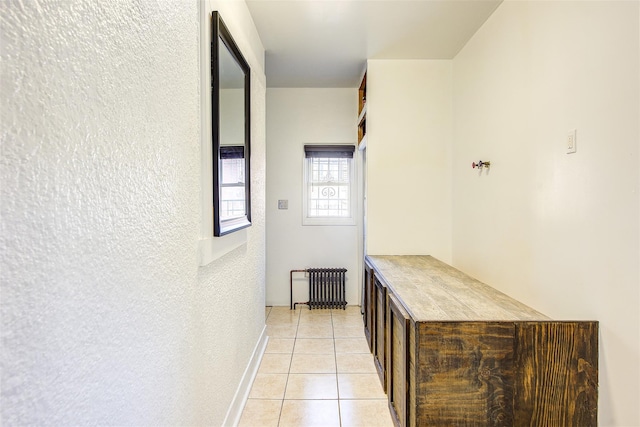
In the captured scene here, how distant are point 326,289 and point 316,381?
158 cm

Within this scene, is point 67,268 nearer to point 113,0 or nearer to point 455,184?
point 113,0

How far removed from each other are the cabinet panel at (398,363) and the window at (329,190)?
2099mm

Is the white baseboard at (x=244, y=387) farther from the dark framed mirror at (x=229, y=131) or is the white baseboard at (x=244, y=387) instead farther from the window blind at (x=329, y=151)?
the window blind at (x=329, y=151)

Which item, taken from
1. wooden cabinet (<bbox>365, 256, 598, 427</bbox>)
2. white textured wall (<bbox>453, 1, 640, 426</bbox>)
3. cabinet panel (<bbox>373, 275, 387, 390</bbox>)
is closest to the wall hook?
white textured wall (<bbox>453, 1, 640, 426</bbox>)

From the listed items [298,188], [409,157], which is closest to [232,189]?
[409,157]

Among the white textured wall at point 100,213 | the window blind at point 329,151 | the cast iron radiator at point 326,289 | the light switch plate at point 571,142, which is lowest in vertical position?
the cast iron radiator at point 326,289

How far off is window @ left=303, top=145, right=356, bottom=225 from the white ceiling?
1.06 m

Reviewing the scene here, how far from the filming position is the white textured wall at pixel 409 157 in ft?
10.3

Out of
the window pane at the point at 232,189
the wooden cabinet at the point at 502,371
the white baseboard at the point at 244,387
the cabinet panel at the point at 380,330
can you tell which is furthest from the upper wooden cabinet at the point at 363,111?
the wooden cabinet at the point at 502,371

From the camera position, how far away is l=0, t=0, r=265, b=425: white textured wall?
538mm

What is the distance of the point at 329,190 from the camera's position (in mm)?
4055

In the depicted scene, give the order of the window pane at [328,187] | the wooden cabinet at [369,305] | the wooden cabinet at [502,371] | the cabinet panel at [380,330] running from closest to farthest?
the wooden cabinet at [502,371] < the cabinet panel at [380,330] < the wooden cabinet at [369,305] < the window pane at [328,187]

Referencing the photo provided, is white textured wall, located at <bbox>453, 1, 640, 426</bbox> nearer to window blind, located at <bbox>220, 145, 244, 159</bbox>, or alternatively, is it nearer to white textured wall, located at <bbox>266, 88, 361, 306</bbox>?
window blind, located at <bbox>220, 145, 244, 159</bbox>

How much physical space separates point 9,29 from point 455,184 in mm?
3055
